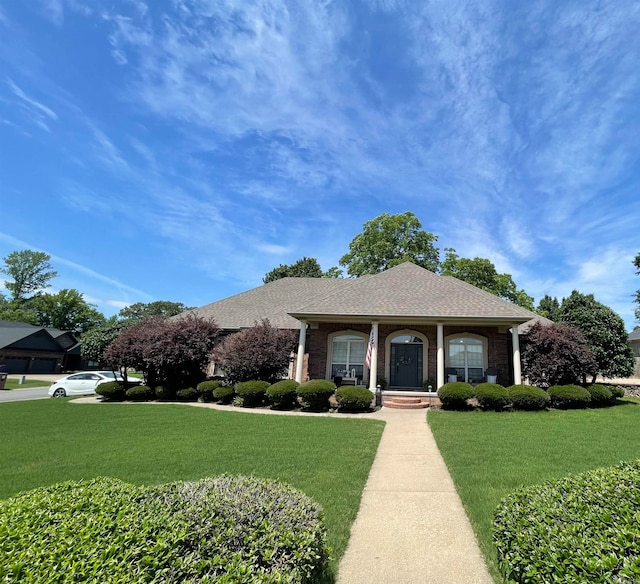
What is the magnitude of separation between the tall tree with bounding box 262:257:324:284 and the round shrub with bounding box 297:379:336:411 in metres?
27.4

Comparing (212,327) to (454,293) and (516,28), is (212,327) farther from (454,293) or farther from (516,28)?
(516,28)

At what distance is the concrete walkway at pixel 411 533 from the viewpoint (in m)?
3.46

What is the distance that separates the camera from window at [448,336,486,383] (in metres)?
17.1

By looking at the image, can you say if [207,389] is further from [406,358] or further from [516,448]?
[516,448]

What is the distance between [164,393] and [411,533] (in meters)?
15.8

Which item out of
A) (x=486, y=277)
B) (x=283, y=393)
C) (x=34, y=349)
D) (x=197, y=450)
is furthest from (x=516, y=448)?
(x=34, y=349)

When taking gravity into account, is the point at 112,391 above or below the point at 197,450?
above

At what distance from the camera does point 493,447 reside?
8.05 meters

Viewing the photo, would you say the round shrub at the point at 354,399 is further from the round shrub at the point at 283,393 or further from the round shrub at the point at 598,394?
the round shrub at the point at 598,394

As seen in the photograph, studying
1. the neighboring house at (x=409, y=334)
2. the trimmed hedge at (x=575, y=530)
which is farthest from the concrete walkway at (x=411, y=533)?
the neighboring house at (x=409, y=334)

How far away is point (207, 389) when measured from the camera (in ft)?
54.7

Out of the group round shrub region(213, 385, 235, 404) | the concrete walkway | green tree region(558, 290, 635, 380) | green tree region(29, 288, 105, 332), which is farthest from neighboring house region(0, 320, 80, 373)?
green tree region(558, 290, 635, 380)

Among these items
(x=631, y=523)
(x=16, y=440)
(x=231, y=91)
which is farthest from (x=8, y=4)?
(x=631, y=523)

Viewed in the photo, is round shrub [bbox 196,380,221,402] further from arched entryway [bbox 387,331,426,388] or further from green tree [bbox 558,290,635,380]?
green tree [bbox 558,290,635,380]
